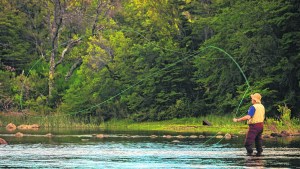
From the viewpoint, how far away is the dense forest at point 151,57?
52.1 m

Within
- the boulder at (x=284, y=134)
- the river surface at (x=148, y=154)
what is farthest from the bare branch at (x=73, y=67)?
the river surface at (x=148, y=154)

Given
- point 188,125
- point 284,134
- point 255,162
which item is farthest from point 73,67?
point 255,162

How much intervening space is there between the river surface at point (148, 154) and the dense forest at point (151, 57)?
947cm

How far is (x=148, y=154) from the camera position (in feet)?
92.6

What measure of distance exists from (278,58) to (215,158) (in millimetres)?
27010

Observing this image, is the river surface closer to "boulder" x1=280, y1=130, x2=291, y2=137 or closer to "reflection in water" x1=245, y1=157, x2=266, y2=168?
"reflection in water" x1=245, y1=157, x2=266, y2=168

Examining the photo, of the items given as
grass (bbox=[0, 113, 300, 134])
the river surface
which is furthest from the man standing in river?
grass (bbox=[0, 113, 300, 134])

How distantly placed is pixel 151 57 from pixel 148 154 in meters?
39.8

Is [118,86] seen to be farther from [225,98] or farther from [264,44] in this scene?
[264,44]

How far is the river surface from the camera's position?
23.9m

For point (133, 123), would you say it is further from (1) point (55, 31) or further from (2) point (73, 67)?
(1) point (55, 31)

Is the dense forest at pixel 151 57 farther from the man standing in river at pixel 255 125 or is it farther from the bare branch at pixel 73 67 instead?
the man standing in river at pixel 255 125

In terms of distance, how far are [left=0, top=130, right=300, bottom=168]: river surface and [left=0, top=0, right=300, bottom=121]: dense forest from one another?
9.47 metres

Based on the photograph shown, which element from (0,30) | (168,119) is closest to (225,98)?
(168,119)
